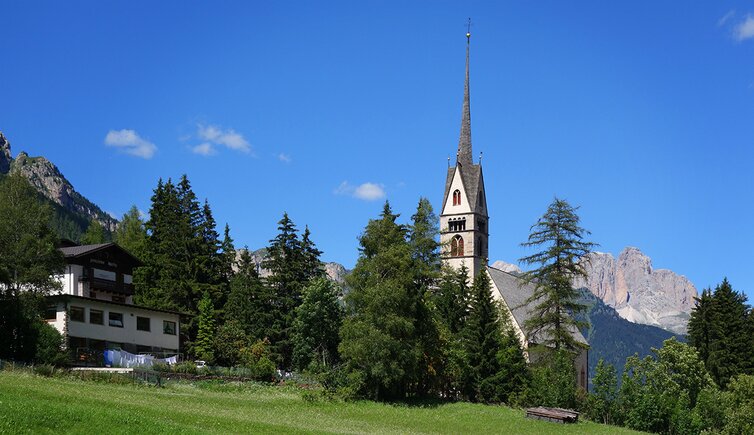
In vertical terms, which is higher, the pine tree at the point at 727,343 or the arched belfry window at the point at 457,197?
the arched belfry window at the point at 457,197

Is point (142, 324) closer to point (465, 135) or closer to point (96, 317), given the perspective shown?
point (96, 317)

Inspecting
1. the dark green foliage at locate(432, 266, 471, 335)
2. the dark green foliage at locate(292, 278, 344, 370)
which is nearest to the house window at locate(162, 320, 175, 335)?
the dark green foliage at locate(292, 278, 344, 370)

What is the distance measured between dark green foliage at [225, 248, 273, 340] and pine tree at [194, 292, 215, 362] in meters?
1.49

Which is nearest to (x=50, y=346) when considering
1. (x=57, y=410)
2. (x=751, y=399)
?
(x=57, y=410)

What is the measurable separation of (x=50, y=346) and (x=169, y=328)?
20.8 m

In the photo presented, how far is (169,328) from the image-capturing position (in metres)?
74.2

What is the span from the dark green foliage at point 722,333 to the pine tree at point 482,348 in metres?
24.4

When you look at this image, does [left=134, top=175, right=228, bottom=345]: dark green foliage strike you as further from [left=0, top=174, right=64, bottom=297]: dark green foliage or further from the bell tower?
the bell tower

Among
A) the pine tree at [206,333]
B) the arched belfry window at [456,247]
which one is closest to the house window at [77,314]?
the pine tree at [206,333]

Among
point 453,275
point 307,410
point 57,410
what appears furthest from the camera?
point 453,275

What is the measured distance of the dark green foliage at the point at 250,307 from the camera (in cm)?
7625

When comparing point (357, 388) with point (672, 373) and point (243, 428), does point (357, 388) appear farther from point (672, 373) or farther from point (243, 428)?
point (672, 373)

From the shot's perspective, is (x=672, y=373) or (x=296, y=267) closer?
(x=672, y=373)

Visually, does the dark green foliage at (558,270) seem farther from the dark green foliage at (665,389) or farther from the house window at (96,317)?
the house window at (96,317)
